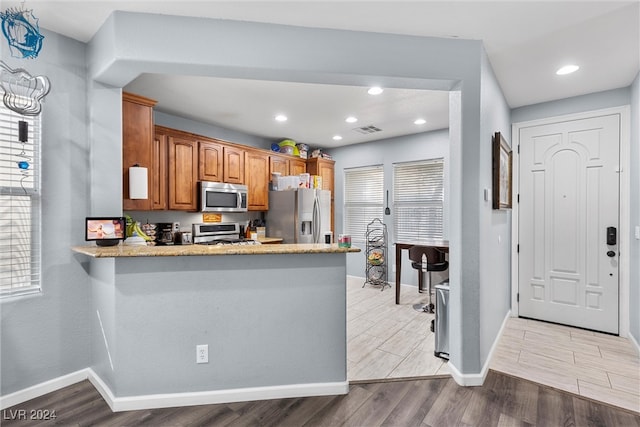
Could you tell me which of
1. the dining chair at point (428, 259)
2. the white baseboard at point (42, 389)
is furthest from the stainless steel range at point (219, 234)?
the dining chair at point (428, 259)

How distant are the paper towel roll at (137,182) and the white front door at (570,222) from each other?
4013 millimetres

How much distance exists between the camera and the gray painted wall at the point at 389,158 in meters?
4.93

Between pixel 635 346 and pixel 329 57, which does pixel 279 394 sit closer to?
pixel 329 57

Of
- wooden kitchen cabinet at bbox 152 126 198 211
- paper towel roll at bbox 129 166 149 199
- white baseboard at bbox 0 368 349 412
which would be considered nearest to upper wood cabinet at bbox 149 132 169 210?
wooden kitchen cabinet at bbox 152 126 198 211

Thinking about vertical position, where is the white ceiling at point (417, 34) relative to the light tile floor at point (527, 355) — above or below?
above

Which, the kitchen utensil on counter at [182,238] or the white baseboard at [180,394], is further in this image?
the kitchen utensil on counter at [182,238]

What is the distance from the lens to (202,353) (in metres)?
2.12

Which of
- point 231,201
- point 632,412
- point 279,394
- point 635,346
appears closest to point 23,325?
point 279,394

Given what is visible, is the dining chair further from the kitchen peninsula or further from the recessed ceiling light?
the recessed ceiling light

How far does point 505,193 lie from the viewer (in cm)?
320

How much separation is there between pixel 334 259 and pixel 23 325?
2.15m

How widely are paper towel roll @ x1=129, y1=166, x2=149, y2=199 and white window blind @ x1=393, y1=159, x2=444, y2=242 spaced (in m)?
3.84

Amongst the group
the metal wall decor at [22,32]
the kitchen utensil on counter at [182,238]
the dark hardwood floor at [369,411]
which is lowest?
the dark hardwood floor at [369,411]

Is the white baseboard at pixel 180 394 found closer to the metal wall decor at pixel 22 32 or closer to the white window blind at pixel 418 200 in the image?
the metal wall decor at pixel 22 32
